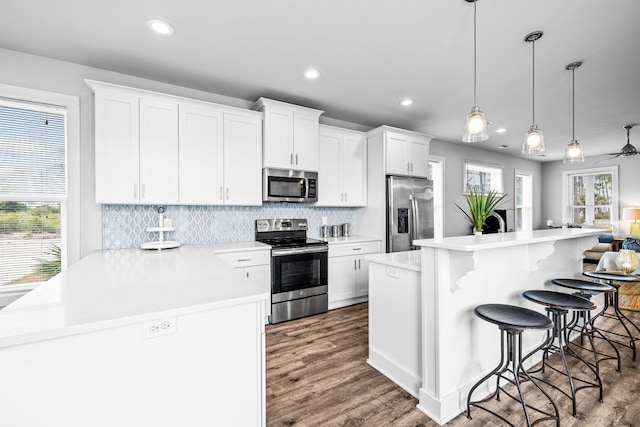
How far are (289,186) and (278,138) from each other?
1.94 feet

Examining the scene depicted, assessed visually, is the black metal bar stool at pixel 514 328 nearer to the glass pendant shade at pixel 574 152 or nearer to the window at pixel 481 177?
the glass pendant shade at pixel 574 152

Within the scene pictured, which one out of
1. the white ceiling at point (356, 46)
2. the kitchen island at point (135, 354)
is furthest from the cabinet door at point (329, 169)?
the kitchen island at point (135, 354)

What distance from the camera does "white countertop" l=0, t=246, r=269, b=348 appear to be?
0.92 m

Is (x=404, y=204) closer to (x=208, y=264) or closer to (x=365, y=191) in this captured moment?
(x=365, y=191)

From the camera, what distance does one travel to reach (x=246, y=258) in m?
3.06

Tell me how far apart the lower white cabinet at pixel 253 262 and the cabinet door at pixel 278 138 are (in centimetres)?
105

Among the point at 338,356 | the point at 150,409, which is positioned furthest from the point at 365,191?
the point at 150,409

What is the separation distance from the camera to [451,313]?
185cm

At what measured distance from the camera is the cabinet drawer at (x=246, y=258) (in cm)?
296

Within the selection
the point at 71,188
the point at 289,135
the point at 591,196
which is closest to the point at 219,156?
the point at 289,135

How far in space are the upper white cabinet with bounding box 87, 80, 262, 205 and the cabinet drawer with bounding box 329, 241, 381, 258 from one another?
1.19 meters

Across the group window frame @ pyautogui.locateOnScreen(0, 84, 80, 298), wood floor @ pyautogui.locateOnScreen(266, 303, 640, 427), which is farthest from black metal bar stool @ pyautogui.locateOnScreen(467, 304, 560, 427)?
window frame @ pyautogui.locateOnScreen(0, 84, 80, 298)

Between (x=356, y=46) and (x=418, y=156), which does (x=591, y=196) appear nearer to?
(x=418, y=156)

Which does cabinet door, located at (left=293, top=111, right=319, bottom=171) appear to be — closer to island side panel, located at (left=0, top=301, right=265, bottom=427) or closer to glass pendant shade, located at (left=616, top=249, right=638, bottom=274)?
island side panel, located at (left=0, top=301, right=265, bottom=427)
